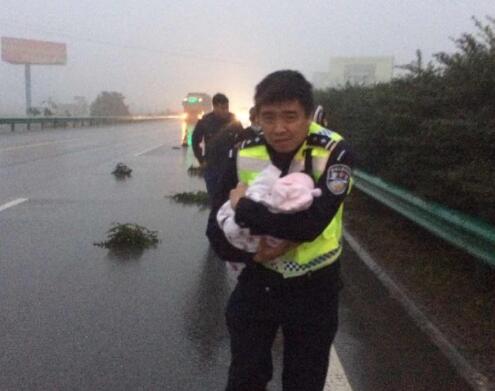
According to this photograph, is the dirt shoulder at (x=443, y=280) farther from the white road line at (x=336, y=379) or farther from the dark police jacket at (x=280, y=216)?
the dark police jacket at (x=280, y=216)

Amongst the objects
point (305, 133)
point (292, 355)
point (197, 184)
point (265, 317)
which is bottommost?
point (197, 184)

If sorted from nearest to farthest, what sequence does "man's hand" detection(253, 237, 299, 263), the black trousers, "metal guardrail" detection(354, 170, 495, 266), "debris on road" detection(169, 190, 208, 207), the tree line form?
1. "man's hand" detection(253, 237, 299, 263)
2. the black trousers
3. "metal guardrail" detection(354, 170, 495, 266)
4. the tree line
5. "debris on road" detection(169, 190, 208, 207)

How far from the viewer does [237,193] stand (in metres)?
2.56

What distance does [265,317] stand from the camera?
2646 mm

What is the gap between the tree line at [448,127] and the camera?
19.2ft

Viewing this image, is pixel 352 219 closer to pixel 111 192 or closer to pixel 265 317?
pixel 111 192

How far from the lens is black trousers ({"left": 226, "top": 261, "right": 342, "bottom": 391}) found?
8.63 feet

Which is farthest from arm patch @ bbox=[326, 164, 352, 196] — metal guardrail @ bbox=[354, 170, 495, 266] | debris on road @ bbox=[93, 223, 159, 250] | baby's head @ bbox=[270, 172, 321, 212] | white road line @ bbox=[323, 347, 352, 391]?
debris on road @ bbox=[93, 223, 159, 250]

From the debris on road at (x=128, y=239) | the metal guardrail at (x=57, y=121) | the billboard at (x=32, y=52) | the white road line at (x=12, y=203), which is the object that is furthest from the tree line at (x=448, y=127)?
the billboard at (x=32, y=52)

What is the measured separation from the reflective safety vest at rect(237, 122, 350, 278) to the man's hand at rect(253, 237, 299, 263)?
0.19 ft

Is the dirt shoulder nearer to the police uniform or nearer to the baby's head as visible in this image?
the police uniform

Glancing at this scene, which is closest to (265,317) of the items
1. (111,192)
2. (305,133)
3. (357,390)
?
(305,133)

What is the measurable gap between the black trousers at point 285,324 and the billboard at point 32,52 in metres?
127

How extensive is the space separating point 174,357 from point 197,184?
11.2 meters
